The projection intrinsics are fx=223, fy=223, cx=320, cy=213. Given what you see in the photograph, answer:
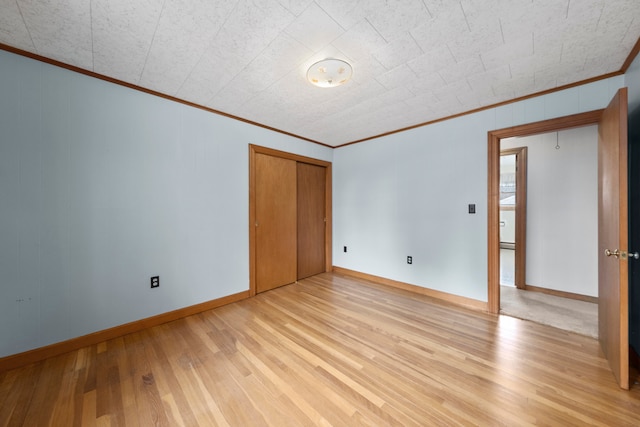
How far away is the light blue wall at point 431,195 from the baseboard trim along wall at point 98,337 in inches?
92.0

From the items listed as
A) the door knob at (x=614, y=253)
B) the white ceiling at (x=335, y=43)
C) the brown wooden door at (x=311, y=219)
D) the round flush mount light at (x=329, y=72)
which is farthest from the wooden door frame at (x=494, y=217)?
the brown wooden door at (x=311, y=219)

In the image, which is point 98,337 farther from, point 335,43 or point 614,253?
point 614,253

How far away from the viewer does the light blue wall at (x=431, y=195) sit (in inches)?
94.7

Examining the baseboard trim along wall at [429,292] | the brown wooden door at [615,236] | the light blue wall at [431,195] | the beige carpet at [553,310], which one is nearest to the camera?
the brown wooden door at [615,236]

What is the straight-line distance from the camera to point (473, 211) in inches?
104

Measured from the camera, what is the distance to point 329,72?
70.0 inches

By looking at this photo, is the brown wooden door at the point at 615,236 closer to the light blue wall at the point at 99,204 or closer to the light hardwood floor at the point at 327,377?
the light hardwood floor at the point at 327,377

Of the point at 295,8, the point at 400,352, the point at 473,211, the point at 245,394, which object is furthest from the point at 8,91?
the point at 473,211

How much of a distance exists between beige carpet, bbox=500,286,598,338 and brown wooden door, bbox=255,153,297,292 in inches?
108

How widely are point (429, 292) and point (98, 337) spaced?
3.51 metres

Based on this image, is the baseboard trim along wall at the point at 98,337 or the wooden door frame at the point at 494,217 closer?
the baseboard trim along wall at the point at 98,337

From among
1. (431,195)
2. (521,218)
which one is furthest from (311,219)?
(521,218)

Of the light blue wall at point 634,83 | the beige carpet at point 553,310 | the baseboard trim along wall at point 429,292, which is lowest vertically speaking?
the beige carpet at point 553,310

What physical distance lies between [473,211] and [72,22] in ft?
12.3
